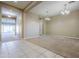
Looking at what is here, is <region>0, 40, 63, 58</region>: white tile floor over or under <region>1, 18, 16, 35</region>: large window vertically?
under

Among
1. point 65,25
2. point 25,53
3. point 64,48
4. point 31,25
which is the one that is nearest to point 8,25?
point 31,25

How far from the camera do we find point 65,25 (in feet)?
31.4

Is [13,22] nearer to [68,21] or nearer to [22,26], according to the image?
[22,26]

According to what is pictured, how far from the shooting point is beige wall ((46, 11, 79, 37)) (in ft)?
26.9

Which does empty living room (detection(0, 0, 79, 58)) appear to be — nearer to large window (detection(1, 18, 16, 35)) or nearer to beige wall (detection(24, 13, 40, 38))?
beige wall (detection(24, 13, 40, 38))

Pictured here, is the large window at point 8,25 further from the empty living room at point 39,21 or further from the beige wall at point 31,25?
the beige wall at point 31,25

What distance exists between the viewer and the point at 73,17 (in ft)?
27.9

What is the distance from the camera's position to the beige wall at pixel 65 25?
8203 millimetres

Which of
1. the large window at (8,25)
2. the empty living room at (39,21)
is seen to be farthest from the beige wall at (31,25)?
the large window at (8,25)

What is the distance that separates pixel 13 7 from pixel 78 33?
7.63 metres

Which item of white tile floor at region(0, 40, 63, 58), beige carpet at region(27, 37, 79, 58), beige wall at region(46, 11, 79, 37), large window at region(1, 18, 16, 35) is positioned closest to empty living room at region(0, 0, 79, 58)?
beige wall at region(46, 11, 79, 37)

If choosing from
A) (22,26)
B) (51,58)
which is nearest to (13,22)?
(22,26)

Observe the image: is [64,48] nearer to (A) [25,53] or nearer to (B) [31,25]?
(A) [25,53]

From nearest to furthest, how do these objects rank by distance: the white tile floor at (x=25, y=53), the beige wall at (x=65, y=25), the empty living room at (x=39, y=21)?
the white tile floor at (x=25, y=53) → the empty living room at (x=39, y=21) → the beige wall at (x=65, y=25)
